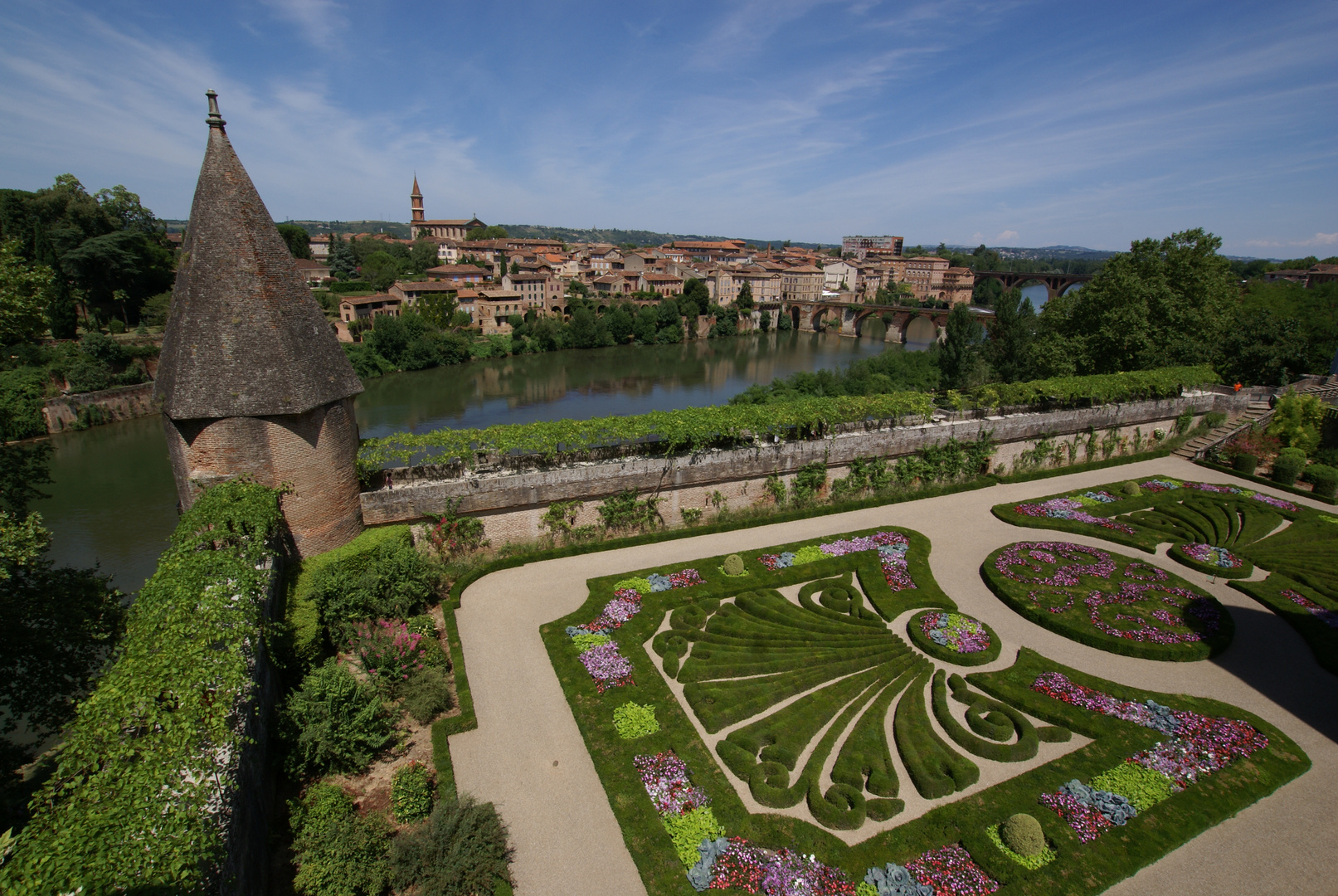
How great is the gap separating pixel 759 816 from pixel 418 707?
677cm

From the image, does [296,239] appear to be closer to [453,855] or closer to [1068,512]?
[1068,512]

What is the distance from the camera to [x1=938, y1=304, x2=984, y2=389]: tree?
128 feet

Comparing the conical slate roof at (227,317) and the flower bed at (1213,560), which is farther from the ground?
the conical slate roof at (227,317)

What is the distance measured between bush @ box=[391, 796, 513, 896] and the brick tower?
8410 mm

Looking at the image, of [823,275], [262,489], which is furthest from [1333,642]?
[823,275]

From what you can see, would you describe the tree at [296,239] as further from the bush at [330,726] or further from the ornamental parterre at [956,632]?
the ornamental parterre at [956,632]

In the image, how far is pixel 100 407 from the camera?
37.7 m

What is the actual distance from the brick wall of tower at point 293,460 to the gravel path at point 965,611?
3.98m

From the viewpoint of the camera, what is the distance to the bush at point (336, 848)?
8.51m

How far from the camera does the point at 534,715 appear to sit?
1235 centimetres

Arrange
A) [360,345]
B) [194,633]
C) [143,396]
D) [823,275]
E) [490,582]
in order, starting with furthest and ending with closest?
[823,275]
[360,345]
[143,396]
[490,582]
[194,633]

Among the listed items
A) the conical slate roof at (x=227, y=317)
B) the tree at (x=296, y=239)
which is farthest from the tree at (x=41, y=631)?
the tree at (x=296, y=239)

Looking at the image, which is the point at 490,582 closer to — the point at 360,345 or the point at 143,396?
the point at 143,396

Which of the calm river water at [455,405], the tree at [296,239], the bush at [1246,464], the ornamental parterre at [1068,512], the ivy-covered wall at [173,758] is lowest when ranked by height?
the calm river water at [455,405]
